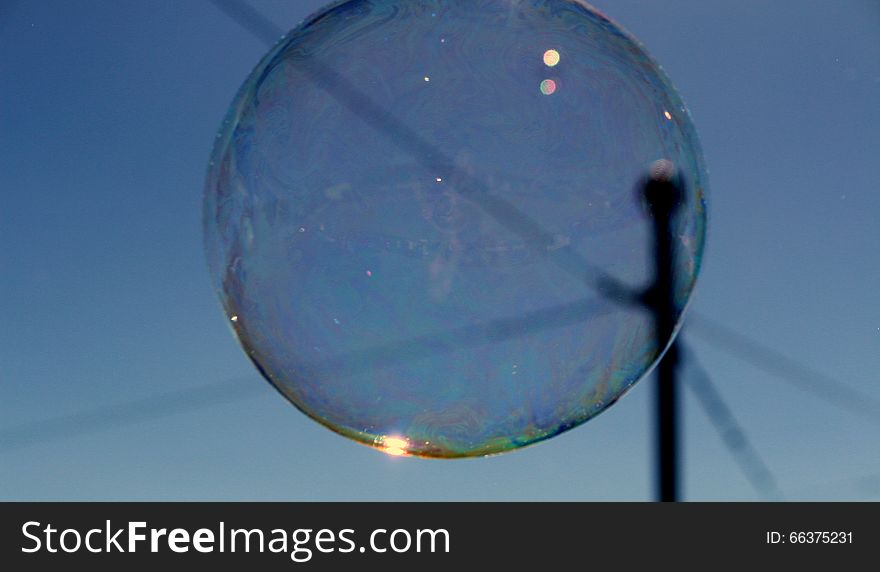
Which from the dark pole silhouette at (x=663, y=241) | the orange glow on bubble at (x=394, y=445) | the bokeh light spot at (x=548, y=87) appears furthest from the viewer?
the orange glow on bubble at (x=394, y=445)

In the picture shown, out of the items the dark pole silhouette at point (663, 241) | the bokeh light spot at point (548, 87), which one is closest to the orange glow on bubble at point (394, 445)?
the dark pole silhouette at point (663, 241)

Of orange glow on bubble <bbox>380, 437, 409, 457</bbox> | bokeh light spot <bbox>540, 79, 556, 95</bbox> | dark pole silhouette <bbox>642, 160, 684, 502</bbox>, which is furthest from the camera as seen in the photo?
orange glow on bubble <bbox>380, 437, 409, 457</bbox>

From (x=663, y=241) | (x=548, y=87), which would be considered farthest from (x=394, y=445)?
(x=548, y=87)

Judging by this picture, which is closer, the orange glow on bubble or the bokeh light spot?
the bokeh light spot

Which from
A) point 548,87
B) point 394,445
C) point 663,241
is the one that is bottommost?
point 394,445

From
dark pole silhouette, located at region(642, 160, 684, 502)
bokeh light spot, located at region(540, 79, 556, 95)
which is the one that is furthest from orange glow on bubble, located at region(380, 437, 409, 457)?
bokeh light spot, located at region(540, 79, 556, 95)

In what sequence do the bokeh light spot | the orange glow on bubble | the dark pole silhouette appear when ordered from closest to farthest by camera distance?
the bokeh light spot, the dark pole silhouette, the orange glow on bubble

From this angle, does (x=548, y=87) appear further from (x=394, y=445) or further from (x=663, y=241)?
(x=394, y=445)

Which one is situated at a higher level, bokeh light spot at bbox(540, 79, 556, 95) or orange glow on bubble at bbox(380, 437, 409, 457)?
bokeh light spot at bbox(540, 79, 556, 95)

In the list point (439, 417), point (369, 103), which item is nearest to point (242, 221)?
point (369, 103)

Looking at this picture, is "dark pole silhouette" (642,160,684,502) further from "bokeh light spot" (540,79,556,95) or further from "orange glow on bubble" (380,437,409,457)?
"orange glow on bubble" (380,437,409,457)

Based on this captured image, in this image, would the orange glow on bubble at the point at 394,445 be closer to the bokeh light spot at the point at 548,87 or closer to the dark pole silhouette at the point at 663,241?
the dark pole silhouette at the point at 663,241

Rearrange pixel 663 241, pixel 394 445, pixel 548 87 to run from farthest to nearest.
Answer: pixel 394 445 < pixel 663 241 < pixel 548 87
